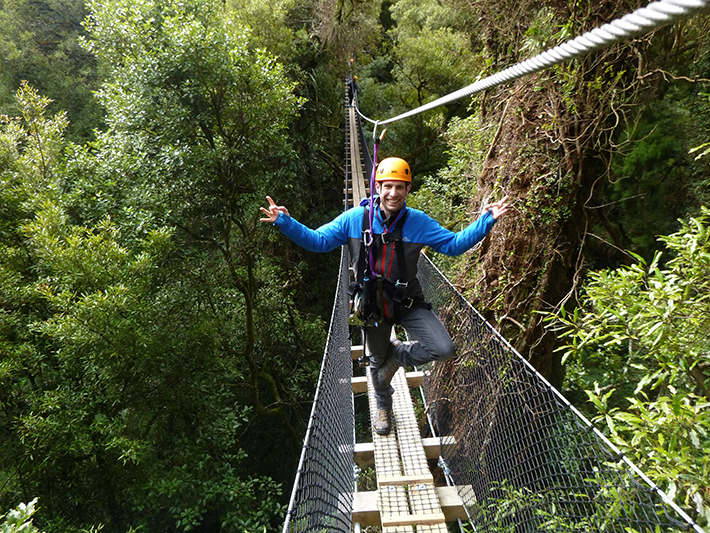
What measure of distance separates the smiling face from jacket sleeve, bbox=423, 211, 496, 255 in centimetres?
15

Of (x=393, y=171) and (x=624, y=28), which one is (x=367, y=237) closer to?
(x=393, y=171)

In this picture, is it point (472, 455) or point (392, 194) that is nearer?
point (392, 194)

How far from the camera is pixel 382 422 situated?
74.5 inches

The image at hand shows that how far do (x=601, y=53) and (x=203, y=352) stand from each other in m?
4.11

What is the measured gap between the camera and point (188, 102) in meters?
4.00

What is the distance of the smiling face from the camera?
1.50 meters

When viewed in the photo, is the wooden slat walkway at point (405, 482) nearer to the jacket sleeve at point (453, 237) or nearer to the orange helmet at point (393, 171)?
the jacket sleeve at point (453, 237)

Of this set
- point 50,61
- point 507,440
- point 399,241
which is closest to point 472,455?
point 507,440

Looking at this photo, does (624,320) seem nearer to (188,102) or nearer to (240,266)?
(188,102)

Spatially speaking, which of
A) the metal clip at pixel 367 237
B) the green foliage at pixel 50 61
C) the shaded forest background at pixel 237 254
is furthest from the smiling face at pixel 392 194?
the green foliage at pixel 50 61

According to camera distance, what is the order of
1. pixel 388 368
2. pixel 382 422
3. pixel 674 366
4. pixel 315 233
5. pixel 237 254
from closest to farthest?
pixel 674 366 < pixel 315 233 < pixel 388 368 < pixel 382 422 < pixel 237 254

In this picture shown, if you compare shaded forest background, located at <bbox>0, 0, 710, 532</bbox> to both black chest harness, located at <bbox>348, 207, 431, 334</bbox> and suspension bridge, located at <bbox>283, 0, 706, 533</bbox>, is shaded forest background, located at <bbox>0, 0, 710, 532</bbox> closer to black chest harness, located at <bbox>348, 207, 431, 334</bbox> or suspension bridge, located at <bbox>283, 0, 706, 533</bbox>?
suspension bridge, located at <bbox>283, 0, 706, 533</bbox>

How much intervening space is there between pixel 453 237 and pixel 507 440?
0.86 m

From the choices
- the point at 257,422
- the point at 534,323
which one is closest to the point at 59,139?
the point at 257,422
